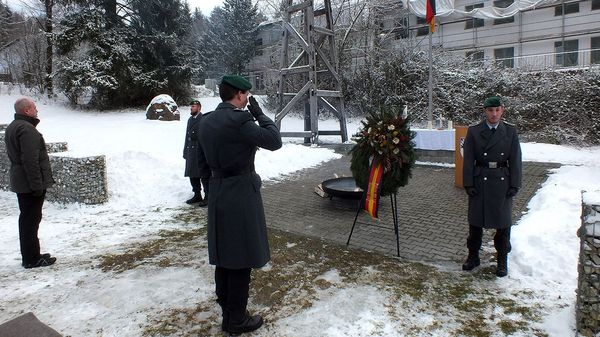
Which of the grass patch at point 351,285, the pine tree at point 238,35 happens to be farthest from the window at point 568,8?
the grass patch at point 351,285

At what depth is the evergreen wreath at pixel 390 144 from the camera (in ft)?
16.6

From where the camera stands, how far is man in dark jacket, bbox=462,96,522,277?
416 cm

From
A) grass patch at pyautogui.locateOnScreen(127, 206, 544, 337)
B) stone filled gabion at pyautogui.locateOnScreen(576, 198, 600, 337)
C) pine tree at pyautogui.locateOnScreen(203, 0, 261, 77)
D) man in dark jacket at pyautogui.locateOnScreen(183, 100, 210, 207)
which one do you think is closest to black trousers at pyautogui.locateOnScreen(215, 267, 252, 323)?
grass patch at pyautogui.locateOnScreen(127, 206, 544, 337)

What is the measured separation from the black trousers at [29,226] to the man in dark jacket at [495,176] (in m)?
5.01

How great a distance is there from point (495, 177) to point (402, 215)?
2.59 m

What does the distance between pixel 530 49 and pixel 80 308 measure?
31543mm

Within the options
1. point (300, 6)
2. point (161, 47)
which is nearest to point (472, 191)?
point (300, 6)

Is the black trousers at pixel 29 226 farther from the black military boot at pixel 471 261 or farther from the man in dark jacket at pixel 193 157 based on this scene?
the black military boot at pixel 471 261

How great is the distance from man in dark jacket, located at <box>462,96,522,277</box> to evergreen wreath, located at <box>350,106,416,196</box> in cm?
94

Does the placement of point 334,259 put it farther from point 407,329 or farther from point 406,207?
point 406,207

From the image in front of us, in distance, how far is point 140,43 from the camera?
2295 centimetres

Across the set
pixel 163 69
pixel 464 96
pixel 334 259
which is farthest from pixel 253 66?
pixel 334 259

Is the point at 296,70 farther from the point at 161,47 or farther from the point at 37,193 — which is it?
the point at 161,47

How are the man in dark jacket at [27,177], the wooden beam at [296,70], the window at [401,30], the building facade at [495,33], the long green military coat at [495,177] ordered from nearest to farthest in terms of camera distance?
the long green military coat at [495,177] < the man in dark jacket at [27,177] < the wooden beam at [296,70] < the building facade at [495,33] < the window at [401,30]
